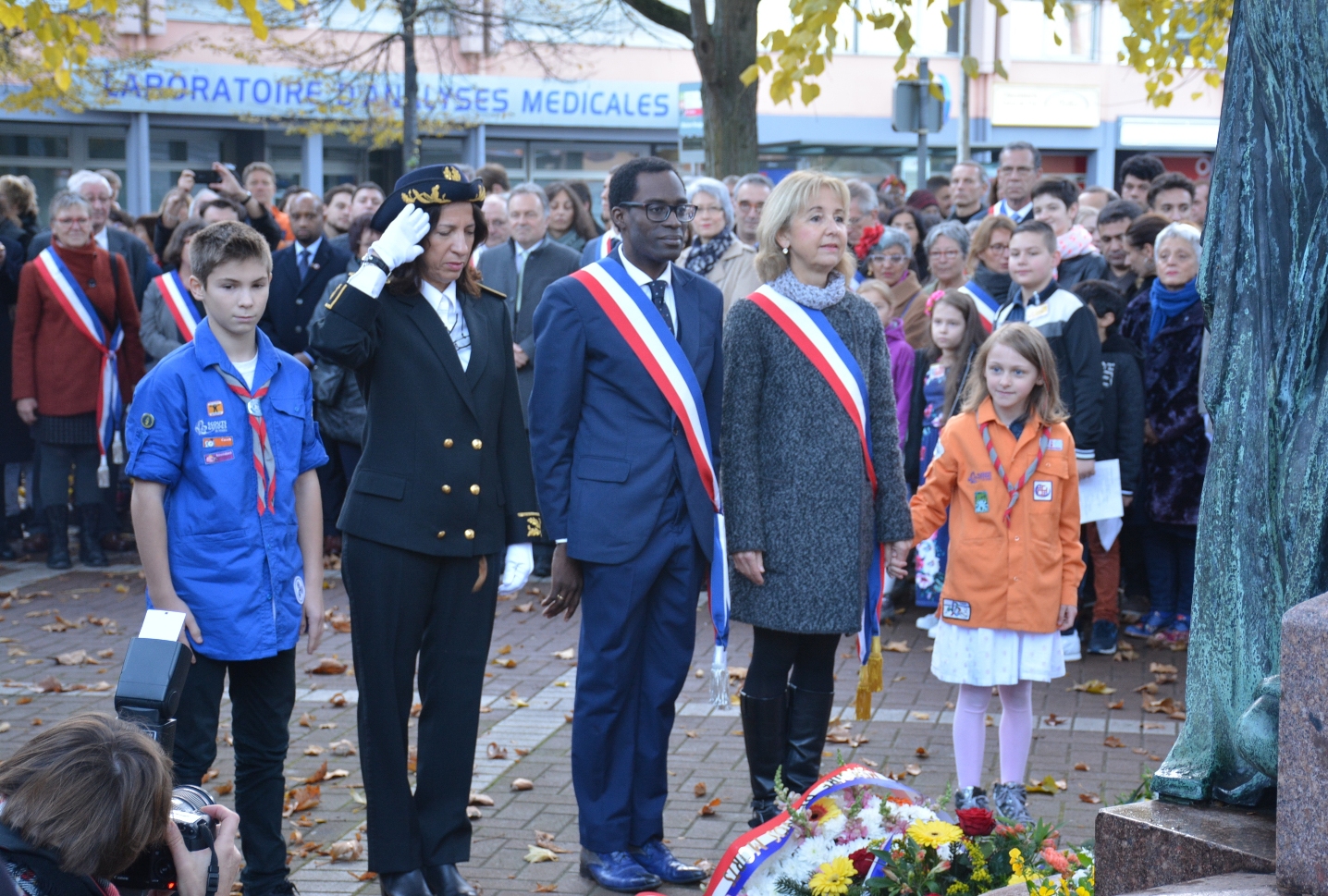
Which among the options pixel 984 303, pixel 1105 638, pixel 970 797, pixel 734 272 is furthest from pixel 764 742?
pixel 734 272

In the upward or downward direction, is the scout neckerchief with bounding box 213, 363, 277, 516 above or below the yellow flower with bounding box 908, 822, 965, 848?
above

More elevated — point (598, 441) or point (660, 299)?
point (660, 299)

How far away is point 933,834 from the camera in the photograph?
11.3 ft

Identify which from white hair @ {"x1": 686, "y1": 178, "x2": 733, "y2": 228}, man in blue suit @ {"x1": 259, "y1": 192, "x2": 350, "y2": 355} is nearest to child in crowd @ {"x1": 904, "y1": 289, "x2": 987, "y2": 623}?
white hair @ {"x1": 686, "y1": 178, "x2": 733, "y2": 228}

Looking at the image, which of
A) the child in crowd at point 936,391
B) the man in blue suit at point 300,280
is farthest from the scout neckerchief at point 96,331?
the child in crowd at point 936,391

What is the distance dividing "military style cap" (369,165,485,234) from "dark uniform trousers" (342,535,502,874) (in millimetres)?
952

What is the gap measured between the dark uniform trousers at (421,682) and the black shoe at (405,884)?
0.03 m

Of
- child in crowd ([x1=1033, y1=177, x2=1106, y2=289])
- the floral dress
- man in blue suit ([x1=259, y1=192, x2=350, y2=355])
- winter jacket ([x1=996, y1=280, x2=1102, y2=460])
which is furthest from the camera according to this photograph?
man in blue suit ([x1=259, y1=192, x2=350, y2=355])

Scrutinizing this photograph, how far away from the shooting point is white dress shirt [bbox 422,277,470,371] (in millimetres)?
4484

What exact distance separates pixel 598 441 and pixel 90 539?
659 cm

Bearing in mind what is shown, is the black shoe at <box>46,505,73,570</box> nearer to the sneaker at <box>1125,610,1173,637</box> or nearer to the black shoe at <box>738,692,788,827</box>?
the black shoe at <box>738,692,788,827</box>

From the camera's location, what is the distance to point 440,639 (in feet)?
14.9

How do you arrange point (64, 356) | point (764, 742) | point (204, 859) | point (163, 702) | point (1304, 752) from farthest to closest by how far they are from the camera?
1. point (64, 356)
2. point (764, 742)
3. point (163, 702)
4. point (204, 859)
5. point (1304, 752)

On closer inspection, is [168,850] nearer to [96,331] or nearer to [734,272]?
[734,272]
